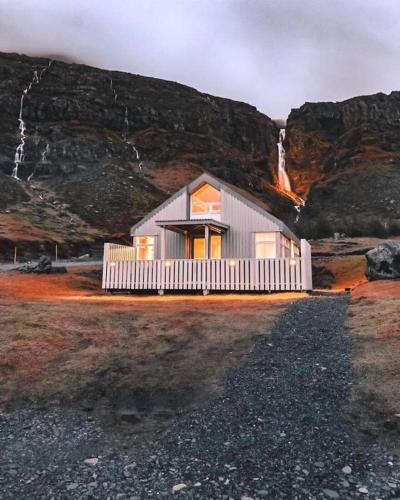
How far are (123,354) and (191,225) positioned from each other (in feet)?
49.5

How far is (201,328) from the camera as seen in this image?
36.2 feet

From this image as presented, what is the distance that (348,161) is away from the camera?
10869cm

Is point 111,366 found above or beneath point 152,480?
above

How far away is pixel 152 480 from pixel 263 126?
140463 mm

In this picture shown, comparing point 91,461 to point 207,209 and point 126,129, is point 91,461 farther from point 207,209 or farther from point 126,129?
point 126,129

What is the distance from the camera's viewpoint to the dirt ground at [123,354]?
6.79 m

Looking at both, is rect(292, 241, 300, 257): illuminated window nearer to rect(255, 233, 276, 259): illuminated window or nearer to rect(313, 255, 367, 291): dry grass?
rect(313, 255, 367, 291): dry grass

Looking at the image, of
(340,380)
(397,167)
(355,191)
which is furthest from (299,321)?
(397,167)

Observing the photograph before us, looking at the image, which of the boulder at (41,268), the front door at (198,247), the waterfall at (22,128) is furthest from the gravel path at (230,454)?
the waterfall at (22,128)

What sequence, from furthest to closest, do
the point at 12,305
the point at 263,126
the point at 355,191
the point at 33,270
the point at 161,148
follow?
1. the point at 263,126
2. the point at 161,148
3. the point at 355,191
4. the point at 33,270
5. the point at 12,305

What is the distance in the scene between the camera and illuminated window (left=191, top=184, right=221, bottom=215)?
966 inches

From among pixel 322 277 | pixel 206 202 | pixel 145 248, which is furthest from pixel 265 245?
pixel 322 277

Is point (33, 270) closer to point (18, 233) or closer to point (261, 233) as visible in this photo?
point (261, 233)

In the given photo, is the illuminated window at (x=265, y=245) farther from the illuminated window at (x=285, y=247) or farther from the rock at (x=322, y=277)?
the rock at (x=322, y=277)
